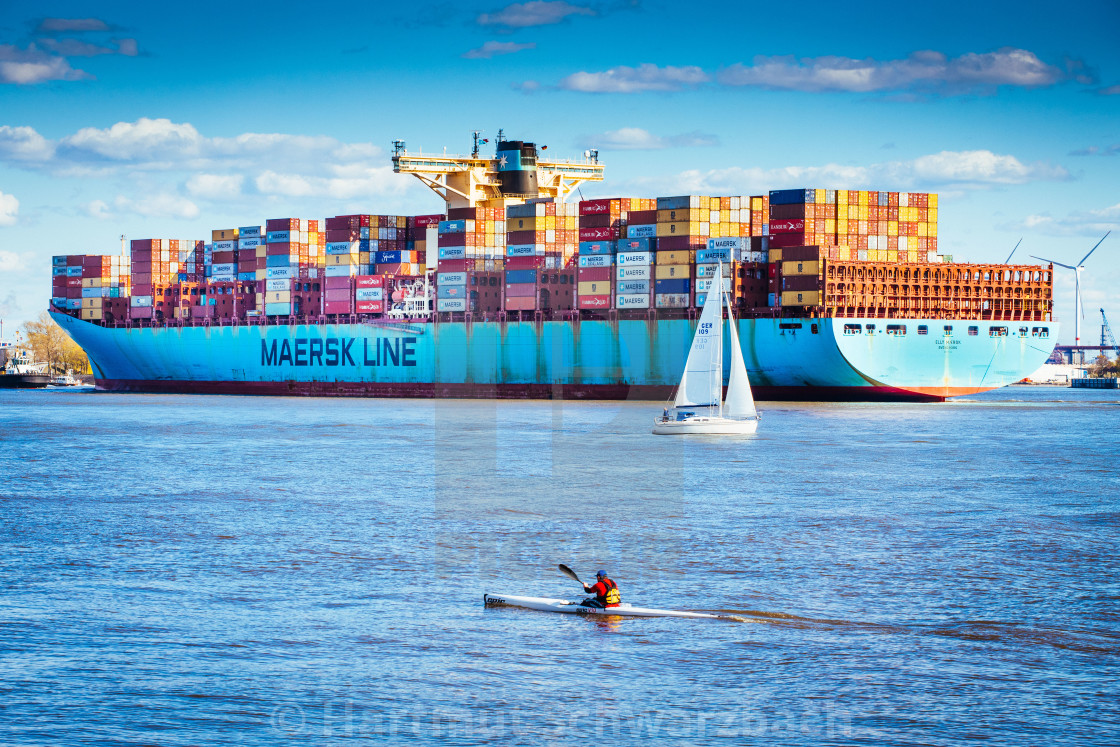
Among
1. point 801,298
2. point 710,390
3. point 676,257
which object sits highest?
point 676,257

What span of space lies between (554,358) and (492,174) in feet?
62.4

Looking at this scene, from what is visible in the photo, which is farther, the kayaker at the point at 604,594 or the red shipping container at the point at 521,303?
the red shipping container at the point at 521,303

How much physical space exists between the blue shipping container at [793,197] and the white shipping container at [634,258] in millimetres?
8387

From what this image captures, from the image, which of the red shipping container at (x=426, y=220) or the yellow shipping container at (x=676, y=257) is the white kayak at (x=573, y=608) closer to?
the yellow shipping container at (x=676, y=257)

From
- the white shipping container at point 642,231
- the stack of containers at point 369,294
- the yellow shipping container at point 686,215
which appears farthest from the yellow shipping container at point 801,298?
the stack of containers at point 369,294

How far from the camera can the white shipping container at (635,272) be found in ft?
230

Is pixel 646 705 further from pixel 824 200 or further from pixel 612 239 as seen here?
pixel 612 239

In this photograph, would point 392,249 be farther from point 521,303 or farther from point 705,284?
point 705,284

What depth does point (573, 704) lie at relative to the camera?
13.4 metres

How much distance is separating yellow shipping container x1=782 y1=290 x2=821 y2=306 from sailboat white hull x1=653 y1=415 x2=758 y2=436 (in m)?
18.1

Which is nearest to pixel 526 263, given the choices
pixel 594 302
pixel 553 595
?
pixel 594 302

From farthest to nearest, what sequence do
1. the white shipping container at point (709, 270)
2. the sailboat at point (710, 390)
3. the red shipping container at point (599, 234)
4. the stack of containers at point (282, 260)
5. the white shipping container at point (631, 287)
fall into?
1. the stack of containers at point (282, 260)
2. the red shipping container at point (599, 234)
3. the white shipping container at point (631, 287)
4. the white shipping container at point (709, 270)
5. the sailboat at point (710, 390)

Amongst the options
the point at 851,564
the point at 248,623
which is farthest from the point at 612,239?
the point at 248,623

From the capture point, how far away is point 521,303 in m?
74.9
